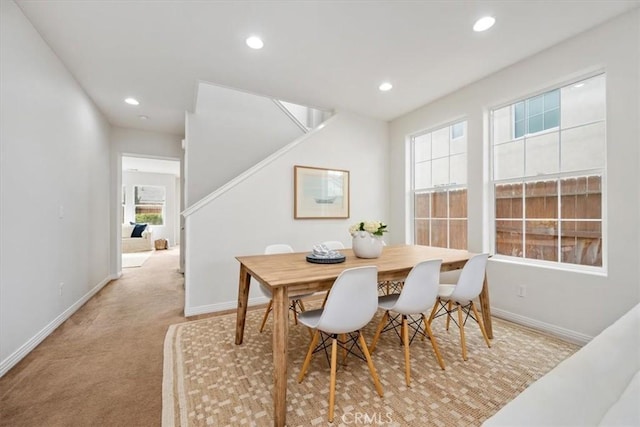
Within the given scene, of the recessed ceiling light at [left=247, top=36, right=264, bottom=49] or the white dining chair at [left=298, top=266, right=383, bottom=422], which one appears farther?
the recessed ceiling light at [left=247, top=36, right=264, bottom=49]

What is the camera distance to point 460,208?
3.48 m

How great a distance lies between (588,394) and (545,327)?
2352 millimetres

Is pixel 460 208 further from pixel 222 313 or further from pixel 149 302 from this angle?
pixel 149 302

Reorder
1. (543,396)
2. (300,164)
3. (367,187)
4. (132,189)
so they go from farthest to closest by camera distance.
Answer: (132,189) → (367,187) → (300,164) → (543,396)

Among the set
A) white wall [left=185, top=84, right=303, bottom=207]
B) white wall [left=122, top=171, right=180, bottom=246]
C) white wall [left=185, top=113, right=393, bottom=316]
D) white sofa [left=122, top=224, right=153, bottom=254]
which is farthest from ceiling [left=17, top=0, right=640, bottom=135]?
white wall [left=122, top=171, right=180, bottom=246]

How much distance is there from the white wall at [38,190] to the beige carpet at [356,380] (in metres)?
1.10

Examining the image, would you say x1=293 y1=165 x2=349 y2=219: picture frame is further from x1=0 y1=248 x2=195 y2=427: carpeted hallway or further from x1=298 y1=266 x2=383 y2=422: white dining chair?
x1=298 y1=266 x2=383 y2=422: white dining chair

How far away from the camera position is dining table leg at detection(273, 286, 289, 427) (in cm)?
139

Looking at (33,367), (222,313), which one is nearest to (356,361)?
(222,313)

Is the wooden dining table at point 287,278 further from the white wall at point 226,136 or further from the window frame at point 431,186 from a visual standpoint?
the white wall at point 226,136

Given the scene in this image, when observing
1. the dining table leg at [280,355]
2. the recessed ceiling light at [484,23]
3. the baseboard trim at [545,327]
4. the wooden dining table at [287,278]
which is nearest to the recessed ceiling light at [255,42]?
the recessed ceiling light at [484,23]

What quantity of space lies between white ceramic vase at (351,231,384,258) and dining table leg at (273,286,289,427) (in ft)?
3.22

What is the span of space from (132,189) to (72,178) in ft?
23.6

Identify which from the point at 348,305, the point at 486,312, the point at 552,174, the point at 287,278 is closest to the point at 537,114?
the point at 552,174
